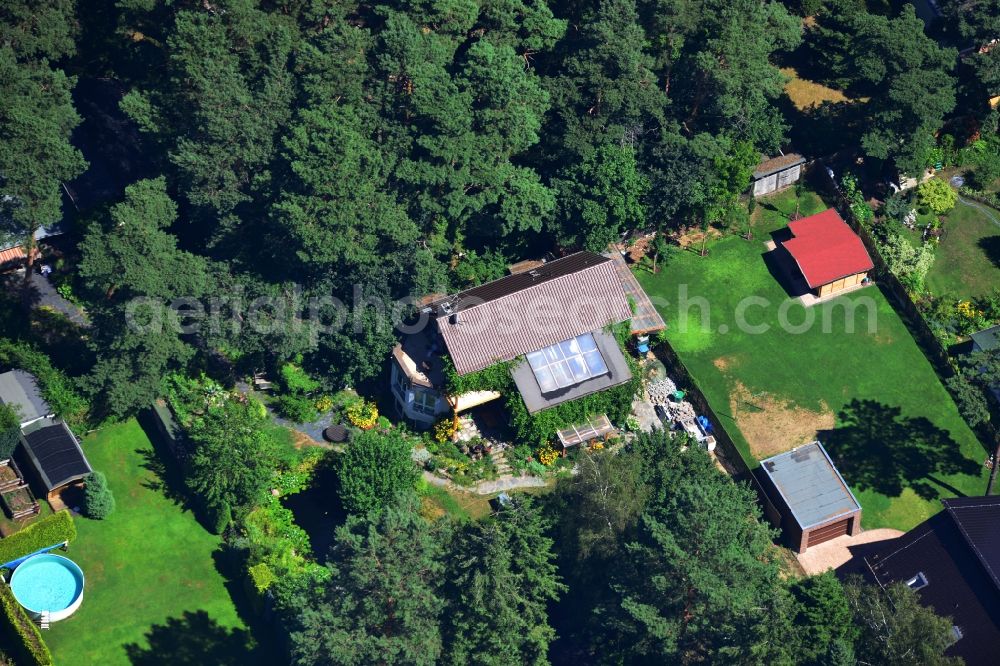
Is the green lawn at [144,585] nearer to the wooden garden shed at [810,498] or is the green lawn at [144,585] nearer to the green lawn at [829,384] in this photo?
the wooden garden shed at [810,498]

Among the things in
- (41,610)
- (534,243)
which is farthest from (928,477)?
(41,610)

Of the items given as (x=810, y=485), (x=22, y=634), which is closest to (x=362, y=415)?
(x=22, y=634)

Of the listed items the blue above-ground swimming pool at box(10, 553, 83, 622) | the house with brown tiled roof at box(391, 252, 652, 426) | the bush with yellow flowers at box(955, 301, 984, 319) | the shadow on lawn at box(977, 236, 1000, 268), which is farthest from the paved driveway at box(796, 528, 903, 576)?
the blue above-ground swimming pool at box(10, 553, 83, 622)

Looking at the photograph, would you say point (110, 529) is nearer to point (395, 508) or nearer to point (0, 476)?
point (0, 476)

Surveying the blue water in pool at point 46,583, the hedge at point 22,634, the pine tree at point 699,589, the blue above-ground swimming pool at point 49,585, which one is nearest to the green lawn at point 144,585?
the blue above-ground swimming pool at point 49,585

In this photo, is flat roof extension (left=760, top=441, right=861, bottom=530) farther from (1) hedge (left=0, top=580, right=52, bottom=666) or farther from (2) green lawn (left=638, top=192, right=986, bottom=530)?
(1) hedge (left=0, top=580, right=52, bottom=666)
